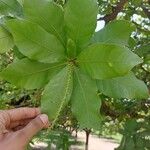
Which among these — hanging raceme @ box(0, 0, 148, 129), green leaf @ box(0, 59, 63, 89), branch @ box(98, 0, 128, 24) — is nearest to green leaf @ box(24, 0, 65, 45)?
hanging raceme @ box(0, 0, 148, 129)

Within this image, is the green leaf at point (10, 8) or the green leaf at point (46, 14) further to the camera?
the green leaf at point (10, 8)

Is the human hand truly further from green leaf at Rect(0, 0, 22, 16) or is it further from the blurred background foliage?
the blurred background foliage

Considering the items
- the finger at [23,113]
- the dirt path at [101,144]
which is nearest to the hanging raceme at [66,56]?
the finger at [23,113]

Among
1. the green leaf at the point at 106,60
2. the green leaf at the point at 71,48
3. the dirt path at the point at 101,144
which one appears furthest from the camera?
the dirt path at the point at 101,144

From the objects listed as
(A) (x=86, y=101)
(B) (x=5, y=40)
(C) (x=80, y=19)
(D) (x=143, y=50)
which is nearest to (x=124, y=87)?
(A) (x=86, y=101)

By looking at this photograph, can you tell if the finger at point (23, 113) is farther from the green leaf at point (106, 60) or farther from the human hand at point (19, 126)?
the green leaf at point (106, 60)

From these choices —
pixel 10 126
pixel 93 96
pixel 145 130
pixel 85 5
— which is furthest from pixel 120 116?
pixel 85 5
